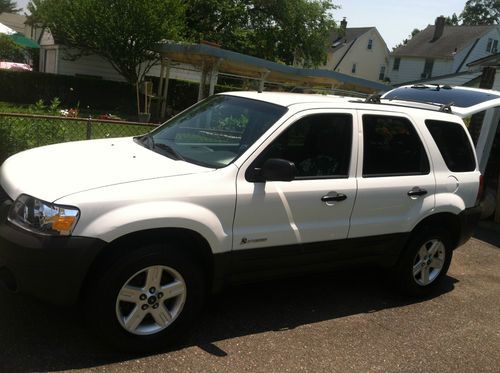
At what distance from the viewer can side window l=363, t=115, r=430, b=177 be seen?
14.4 ft

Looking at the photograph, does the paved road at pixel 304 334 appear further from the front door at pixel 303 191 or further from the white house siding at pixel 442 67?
the white house siding at pixel 442 67

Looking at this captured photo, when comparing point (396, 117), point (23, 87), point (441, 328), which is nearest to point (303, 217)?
point (396, 117)

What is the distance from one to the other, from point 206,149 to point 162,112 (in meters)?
18.7

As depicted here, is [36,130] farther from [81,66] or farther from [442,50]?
[442,50]

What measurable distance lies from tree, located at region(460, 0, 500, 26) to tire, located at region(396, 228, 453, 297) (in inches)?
3237

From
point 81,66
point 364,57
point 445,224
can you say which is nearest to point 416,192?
point 445,224

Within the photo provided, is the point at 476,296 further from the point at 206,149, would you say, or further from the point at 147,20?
the point at 147,20

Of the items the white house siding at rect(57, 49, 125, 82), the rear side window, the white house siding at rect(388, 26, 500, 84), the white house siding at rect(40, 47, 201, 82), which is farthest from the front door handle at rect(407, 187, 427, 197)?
the white house siding at rect(388, 26, 500, 84)

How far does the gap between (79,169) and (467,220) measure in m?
3.72

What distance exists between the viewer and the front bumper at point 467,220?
5.09m

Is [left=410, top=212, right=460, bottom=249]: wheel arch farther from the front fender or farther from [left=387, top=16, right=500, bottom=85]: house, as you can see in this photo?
[left=387, top=16, right=500, bottom=85]: house

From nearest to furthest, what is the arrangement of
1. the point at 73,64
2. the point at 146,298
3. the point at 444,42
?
the point at 146,298 → the point at 73,64 → the point at 444,42

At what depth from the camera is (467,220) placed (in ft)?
16.9

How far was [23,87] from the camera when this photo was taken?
2259cm
